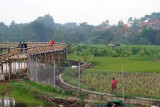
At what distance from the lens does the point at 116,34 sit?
87.8 meters

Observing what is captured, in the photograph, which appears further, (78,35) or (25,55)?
(78,35)

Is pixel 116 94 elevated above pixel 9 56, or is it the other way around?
pixel 9 56

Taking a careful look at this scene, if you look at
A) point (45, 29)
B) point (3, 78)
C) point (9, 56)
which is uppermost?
point (45, 29)

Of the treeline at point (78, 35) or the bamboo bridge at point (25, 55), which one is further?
the treeline at point (78, 35)

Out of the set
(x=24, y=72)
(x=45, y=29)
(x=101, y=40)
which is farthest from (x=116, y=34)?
(x=24, y=72)

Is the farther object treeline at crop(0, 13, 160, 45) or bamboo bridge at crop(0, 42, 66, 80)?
treeline at crop(0, 13, 160, 45)

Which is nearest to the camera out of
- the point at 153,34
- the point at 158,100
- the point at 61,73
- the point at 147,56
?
the point at 158,100

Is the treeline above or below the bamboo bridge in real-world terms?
above

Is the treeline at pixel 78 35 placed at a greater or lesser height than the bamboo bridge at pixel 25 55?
greater

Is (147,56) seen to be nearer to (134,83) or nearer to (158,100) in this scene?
(134,83)

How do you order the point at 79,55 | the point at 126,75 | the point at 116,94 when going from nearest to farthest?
Result: the point at 116,94
the point at 126,75
the point at 79,55

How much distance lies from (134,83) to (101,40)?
6353 centimetres

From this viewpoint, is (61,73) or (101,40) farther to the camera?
(101,40)

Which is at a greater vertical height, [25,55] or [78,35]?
[78,35]
